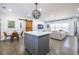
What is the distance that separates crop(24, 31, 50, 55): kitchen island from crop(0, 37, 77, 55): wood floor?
4.1 inches

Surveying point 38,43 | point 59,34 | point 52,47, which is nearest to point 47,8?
point 59,34

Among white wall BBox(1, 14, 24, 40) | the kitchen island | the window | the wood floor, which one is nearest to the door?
the kitchen island

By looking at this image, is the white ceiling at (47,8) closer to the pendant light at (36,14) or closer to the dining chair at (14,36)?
the pendant light at (36,14)

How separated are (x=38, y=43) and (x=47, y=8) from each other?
862mm

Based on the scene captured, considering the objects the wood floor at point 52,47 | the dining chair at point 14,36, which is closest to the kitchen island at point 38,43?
the wood floor at point 52,47

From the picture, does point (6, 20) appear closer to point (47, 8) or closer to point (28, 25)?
point (28, 25)

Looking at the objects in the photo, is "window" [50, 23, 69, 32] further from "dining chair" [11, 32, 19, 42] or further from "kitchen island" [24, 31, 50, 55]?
"dining chair" [11, 32, 19, 42]

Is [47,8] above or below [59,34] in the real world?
above

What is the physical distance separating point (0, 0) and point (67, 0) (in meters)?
1.54

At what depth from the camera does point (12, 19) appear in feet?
6.47

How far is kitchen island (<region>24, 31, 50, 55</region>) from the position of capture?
6.38ft

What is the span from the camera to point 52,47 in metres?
2.09
